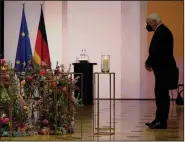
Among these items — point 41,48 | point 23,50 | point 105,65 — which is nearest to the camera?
point 105,65

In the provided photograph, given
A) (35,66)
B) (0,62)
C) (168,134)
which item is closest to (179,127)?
(168,134)

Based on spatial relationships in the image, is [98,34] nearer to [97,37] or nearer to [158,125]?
[97,37]

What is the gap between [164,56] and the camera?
5086mm

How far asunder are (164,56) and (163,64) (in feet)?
0.32

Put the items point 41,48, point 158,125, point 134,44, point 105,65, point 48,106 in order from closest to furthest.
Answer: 1. point 105,65
2. point 48,106
3. point 158,125
4. point 41,48
5. point 134,44

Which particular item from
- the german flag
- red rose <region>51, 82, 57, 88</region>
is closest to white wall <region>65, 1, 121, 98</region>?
the german flag

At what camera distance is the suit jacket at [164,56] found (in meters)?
5.07

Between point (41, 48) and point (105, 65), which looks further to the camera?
point (41, 48)

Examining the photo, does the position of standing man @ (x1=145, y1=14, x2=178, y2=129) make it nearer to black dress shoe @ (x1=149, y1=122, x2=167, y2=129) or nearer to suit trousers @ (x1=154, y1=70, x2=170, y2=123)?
suit trousers @ (x1=154, y1=70, x2=170, y2=123)

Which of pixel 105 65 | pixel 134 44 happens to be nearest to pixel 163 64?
pixel 105 65

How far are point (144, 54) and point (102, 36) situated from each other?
121 centimetres

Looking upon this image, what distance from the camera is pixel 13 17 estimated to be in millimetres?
11297

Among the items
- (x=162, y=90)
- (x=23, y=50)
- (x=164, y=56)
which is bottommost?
(x=162, y=90)

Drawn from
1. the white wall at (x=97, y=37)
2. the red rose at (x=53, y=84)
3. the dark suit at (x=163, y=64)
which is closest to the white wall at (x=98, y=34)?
the white wall at (x=97, y=37)
